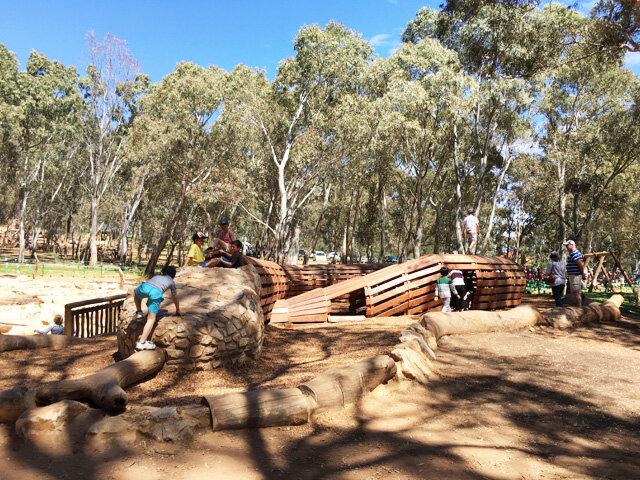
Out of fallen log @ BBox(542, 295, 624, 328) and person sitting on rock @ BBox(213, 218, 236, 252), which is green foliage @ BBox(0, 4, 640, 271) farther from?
person sitting on rock @ BBox(213, 218, 236, 252)

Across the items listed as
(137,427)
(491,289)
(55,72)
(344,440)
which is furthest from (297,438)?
(55,72)

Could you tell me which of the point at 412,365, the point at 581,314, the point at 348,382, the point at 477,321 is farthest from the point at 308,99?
the point at 348,382

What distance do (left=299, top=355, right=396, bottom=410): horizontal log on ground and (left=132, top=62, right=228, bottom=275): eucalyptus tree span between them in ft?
74.9

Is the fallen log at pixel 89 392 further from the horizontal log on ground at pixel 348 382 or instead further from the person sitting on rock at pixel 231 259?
the person sitting on rock at pixel 231 259

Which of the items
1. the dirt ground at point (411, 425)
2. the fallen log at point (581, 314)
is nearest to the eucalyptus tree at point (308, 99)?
the fallen log at point (581, 314)

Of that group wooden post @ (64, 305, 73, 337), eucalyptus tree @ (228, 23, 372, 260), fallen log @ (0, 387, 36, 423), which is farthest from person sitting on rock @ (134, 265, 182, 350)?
eucalyptus tree @ (228, 23, 372, 260)

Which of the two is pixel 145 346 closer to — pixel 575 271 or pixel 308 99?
pixel 575 271

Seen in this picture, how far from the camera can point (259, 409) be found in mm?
3830

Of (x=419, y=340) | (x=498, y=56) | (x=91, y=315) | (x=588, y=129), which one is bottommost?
(x=91, y=315)

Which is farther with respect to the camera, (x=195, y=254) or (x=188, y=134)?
(x=188, y=134)

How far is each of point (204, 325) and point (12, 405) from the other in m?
2.51

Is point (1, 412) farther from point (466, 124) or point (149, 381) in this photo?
point (466, 124)

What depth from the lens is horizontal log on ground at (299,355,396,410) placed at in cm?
423

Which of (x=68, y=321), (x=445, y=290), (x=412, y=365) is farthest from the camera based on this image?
(x=445, y=290)
